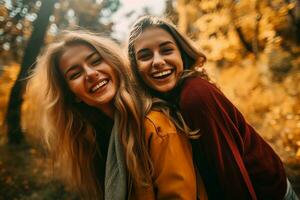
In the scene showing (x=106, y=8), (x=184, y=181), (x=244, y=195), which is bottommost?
(x=244, y=195)

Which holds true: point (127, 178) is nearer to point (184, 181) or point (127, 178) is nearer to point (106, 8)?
point (184, 181)

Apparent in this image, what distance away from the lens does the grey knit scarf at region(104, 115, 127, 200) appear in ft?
5.96

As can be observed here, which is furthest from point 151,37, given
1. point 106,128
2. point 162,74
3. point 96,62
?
point 106,128

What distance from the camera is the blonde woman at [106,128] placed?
167cm

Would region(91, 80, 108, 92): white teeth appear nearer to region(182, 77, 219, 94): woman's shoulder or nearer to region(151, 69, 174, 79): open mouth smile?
region(151, 69, 174, 79): open mouth smile

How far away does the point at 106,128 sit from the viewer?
2.32 meters

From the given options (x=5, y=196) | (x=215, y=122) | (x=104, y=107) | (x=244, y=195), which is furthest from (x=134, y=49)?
(x=5, y=196)

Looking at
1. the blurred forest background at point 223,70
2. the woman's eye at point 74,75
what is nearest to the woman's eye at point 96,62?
the woman's eye at point 74,75

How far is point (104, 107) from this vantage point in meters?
2.16

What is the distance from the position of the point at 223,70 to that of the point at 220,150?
20.7ft

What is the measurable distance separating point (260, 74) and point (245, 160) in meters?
5.14

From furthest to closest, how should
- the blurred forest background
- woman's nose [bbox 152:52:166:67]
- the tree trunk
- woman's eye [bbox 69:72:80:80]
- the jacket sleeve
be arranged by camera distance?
1. the tree trunk
2. the blurred forest background
3. woman's eye [bbox 69:72:80:80]
4. woman's nose [bbox 152:52:166:67]
5. the jacket sleeve

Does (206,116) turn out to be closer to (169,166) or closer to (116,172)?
(169,166)

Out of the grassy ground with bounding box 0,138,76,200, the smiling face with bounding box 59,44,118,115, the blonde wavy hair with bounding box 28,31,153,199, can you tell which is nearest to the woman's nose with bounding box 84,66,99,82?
the smiling face with bounding box 59,44,118,115
